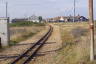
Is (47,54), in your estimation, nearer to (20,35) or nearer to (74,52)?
(74,52)

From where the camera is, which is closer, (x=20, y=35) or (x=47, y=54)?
(x=47, y=54)

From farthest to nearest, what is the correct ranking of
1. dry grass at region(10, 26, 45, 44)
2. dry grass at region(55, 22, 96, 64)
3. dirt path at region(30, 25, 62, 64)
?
dry grass at region(10, 26, 45, 44) → dirt path at region(30, 25, 62, 64) → dry grass at region(55, 22, 96, 64)

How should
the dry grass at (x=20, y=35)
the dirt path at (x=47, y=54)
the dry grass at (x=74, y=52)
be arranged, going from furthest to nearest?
the dry grass at (x=20, y=35) → the dirt path at (x=47, y=54) → the dry grass at (x=74, y=52)

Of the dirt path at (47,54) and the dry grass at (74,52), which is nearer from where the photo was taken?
the dry grass at (74,52)

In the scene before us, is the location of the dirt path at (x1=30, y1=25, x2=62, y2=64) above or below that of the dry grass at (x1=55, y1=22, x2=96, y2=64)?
below

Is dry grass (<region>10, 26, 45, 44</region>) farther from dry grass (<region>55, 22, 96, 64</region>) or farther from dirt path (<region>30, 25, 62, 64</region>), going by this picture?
dry grass (<region>55, 22, 96, 64</region>)

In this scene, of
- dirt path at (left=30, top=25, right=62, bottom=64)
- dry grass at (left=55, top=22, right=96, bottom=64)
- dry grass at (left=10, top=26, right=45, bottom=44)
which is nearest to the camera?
dry grass at (left=55, top=22, right=96, bottom=64)

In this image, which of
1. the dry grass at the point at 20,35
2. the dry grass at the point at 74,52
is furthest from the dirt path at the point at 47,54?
the dry grass at the point at 20,35

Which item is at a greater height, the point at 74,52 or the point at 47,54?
the point at 74,52

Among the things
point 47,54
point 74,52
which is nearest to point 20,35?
point 47,54

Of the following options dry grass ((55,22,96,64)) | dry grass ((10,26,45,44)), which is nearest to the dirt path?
dry grass ((55,22,96,64))

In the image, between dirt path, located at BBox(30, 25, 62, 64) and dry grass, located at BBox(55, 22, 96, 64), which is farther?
dirt path, located at BBox(30, 25, 62, 64)

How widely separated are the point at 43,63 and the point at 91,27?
312cm

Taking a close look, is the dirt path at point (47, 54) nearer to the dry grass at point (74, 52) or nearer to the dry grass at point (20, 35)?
the dry grass at point (74, 52)
